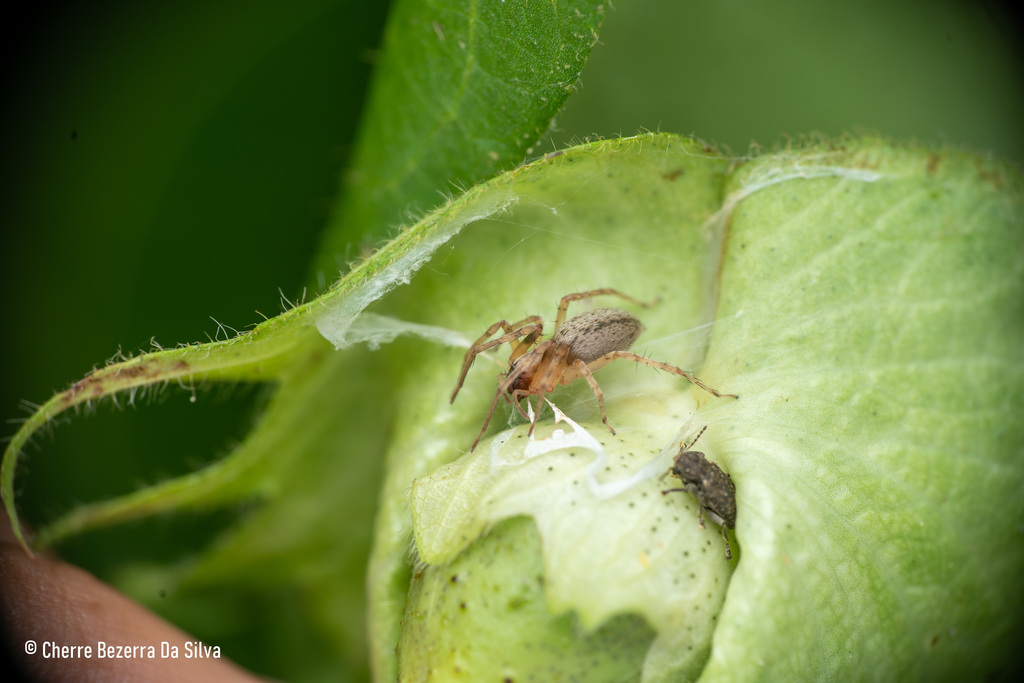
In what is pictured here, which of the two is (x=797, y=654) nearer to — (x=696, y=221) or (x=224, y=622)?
(x=696, y=221)

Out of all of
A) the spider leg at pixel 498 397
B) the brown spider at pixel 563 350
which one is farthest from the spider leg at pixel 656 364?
the spider leg at pixel 498 397

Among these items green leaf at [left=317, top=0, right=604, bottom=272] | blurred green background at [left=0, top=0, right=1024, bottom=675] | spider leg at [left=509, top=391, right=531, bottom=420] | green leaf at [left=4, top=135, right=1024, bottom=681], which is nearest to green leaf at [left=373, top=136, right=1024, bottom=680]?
green leaf at [left=4, top=135, right=1024, bottom=681]

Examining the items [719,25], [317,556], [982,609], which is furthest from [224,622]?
[719,25]

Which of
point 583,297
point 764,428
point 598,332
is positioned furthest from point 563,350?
point 764,428

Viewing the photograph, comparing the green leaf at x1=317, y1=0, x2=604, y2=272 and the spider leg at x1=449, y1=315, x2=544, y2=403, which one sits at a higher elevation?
the green leaf at x1=317, y1=0, x2=604, y2=272

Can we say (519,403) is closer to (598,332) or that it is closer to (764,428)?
(598,332)

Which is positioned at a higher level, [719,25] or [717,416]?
[719,25]

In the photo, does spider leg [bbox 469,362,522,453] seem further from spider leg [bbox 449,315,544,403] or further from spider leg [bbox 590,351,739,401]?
spider leg [bbox 590,351,739,401]
